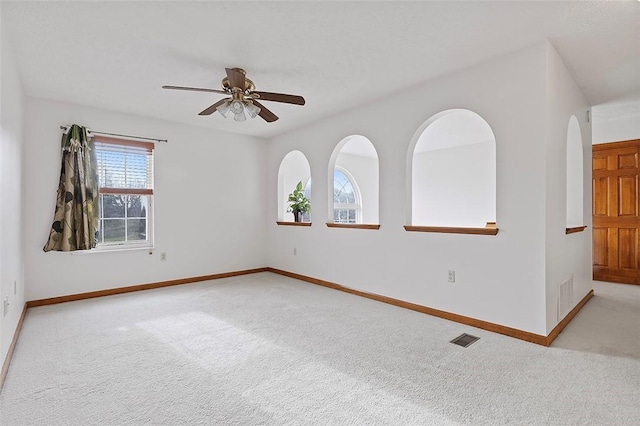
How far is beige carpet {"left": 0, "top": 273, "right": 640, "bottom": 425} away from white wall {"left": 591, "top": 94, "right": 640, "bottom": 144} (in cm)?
247

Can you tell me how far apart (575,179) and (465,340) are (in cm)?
255

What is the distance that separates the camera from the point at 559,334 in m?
2.76

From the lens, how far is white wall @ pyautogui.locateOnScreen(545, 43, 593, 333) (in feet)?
8.55

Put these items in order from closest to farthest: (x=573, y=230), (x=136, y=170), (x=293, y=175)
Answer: (x=573, y=230) < (x=136, y=170) < (x=293, y=175)

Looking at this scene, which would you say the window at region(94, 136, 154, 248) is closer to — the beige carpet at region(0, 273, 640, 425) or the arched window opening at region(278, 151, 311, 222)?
the beige carpet at region(0, 273, 640, 425)

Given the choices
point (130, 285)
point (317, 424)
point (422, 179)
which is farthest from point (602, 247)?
point (130, 285)

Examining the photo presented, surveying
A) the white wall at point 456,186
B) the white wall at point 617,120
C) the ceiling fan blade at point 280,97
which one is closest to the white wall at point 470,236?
the ceiling fan blade at point 280,97

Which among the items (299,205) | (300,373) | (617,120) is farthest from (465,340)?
(617,120)

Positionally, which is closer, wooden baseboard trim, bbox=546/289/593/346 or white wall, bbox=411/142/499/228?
wooden baseboard trim, bbox=546/289/593/346

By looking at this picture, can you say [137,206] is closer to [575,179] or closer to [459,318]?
[459,318]

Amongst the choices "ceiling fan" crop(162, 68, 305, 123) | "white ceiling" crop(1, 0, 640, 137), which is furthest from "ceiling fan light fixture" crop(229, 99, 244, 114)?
"white ceiling" crop(1, 0, 640, 137)

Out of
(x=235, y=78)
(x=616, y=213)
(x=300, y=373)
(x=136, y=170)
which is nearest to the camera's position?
(x=300, y=373)

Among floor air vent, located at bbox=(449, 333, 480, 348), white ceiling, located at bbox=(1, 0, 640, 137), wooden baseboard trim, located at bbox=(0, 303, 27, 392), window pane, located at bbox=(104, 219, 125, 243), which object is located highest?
white ceiling, located at bbox=(1, 0, 640, 137)

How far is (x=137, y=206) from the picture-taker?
4480 mm
